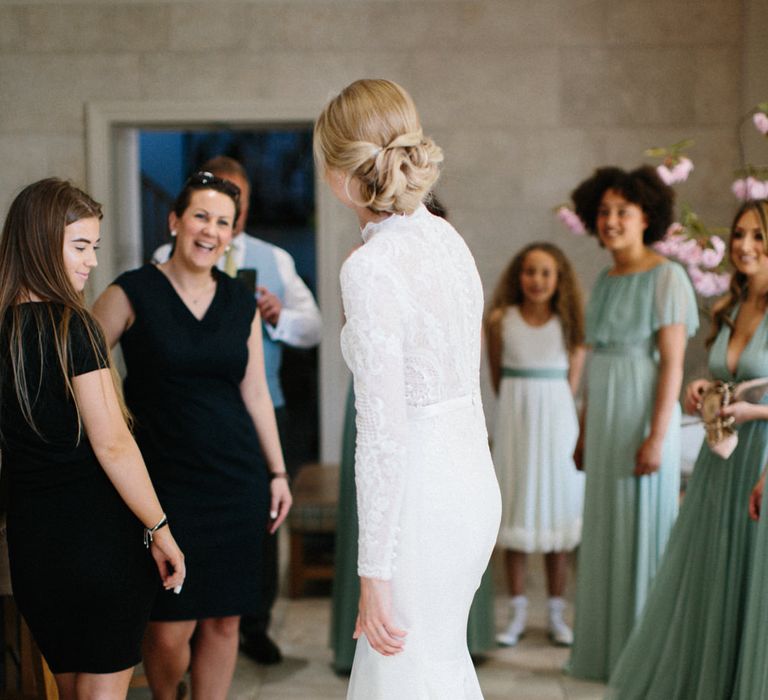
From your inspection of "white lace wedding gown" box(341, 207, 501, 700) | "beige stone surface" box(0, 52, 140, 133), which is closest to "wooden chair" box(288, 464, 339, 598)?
"beige stone surface" box(0, 52, 140, 133)

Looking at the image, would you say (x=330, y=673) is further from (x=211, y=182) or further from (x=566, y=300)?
(x=211, y=182)

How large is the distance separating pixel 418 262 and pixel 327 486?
10.3ft

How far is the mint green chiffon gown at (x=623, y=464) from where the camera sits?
319cm

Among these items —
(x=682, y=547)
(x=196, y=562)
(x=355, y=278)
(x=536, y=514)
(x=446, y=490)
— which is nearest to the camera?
(x=355, y=278)

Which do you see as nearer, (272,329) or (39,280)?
(39,280)

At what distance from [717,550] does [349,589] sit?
3.88ft

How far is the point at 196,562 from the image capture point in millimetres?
2498

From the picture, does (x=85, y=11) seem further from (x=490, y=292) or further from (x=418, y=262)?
(x=418, y=262)

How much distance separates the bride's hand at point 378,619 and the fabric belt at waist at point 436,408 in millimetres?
284

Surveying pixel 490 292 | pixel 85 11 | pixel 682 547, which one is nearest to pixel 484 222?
pixel 490 292

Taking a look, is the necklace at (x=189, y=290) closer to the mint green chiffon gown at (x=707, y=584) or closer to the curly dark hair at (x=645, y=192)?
the mint green chiffon gown at (x=707, y=584)

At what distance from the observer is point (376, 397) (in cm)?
158

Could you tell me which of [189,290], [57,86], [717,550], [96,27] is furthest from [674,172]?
Answer: [57,86]

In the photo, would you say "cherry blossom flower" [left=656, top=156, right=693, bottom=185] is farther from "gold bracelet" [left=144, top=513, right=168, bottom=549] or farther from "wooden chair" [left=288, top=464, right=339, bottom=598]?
"gold bracelet" [left=144, top=513, right=168, bottom=549]
